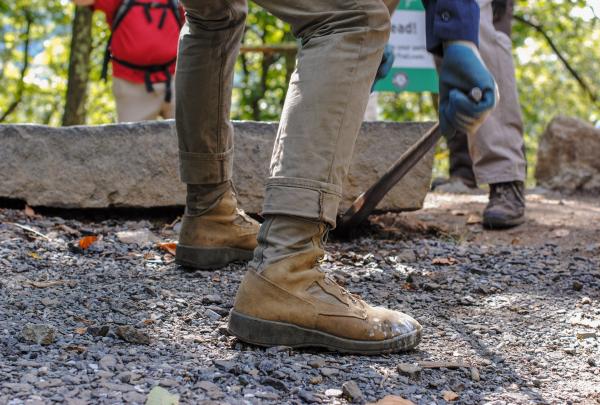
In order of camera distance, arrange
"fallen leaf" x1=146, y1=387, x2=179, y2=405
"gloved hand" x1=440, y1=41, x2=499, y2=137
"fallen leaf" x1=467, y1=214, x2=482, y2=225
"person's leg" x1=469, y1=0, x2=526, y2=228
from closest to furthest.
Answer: "fallen leaf" x1=146, y1=387, x2=179, y2=405 < "gloved hand" x1=440, y1=41, x2=499, y2=137 < "person's leg" x1=469, y1=0, x2=526, y2=228 < "fallen leaf" x1=467, y1=214, x2=482, y2=225

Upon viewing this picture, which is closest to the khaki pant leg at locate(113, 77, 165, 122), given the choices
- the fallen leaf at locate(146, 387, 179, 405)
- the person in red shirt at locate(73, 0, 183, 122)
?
the person in red shirt at locate(73, 0, 183, 122)

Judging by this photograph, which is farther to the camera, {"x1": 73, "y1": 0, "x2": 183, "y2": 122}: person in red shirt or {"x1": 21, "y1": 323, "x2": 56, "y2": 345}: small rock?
{"x1": 73, "y1": 0, "x2": 183, "y2": 122}: person in red shirt

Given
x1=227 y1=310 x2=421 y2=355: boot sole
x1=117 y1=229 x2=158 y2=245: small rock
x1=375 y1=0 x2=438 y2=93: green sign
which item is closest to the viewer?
x1=227 y1=310 x2=421 y2=355: boot sole

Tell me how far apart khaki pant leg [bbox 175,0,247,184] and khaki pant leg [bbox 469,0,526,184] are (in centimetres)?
192

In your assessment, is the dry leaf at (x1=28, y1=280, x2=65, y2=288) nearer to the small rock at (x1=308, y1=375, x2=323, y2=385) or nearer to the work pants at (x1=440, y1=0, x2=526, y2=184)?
the small rock at (x1=308, y1=375, x2=323, y2=385)

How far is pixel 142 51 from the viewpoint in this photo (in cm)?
466

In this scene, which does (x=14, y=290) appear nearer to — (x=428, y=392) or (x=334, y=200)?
(x=334, y=200)

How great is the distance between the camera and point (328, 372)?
177 centimetres

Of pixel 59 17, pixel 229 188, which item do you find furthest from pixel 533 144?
pixel 229 188

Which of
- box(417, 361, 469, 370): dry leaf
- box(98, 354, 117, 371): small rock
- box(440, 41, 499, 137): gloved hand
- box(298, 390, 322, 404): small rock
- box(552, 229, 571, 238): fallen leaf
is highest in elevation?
box(440, 41, 499, 137): gloved hand

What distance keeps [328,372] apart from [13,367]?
0.74 m

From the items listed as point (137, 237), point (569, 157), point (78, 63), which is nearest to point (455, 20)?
point (137, 237)

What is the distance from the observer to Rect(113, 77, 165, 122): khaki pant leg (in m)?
4.84

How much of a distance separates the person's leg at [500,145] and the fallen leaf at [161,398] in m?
2.83
